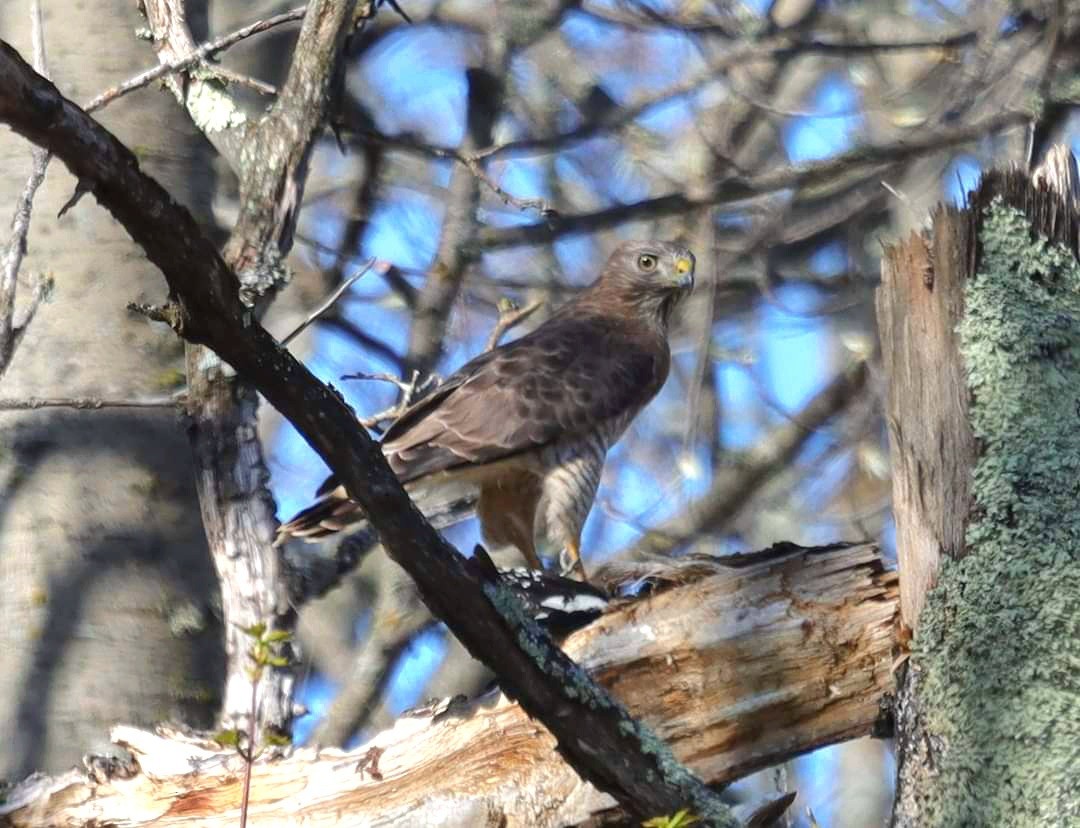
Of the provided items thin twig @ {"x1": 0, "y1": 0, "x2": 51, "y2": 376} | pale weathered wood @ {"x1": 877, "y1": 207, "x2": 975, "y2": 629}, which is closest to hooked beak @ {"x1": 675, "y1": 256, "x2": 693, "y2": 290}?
thin twig @ {"x1": 0, "y1": 0, "x2": 51, "y2": 376}

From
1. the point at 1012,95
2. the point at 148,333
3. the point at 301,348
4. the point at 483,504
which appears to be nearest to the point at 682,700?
the point at 148,333

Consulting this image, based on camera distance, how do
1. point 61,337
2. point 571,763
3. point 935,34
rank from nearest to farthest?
point 571,763, point 61,337, point 935,34

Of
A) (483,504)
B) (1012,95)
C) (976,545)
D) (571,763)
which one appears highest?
(1012,95)

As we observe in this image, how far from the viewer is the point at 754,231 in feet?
21.5

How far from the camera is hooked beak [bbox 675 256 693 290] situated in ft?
20.8

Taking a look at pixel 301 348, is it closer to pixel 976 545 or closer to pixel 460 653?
pixel 460 653

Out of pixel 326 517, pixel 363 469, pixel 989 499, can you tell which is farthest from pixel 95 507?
pixel 989 499

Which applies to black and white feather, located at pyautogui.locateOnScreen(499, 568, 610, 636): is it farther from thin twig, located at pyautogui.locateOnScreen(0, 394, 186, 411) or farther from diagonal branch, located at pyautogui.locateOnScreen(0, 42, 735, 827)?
thin twig, located at pyautogui.locateOnScreen(0, 394, 186, 411)

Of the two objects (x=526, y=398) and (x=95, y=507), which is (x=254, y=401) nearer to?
(x=95, y=507)

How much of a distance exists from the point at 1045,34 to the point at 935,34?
63 centimetres

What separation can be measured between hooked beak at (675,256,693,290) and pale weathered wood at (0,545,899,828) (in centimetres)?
331

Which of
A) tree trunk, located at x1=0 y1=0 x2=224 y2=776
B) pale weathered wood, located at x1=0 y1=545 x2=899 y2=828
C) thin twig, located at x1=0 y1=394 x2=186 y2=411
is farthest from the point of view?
tree trunk, located at x1=0 y1=0 x2=224 y2=776

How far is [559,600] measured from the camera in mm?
3316

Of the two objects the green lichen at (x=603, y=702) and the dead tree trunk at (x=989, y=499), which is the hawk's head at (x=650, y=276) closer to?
the dead tree trunk at (x=989, y=499)
